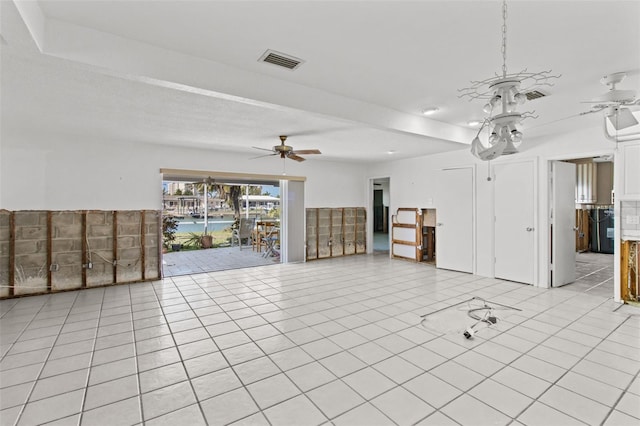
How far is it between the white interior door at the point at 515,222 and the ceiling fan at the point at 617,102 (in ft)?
7.68

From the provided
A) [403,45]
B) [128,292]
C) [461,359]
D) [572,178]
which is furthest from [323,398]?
[572,178]

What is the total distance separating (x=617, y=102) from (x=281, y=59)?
2.87 meters

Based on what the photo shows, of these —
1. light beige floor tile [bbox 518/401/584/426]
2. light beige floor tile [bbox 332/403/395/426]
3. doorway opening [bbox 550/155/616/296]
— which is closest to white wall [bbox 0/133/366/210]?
light beige floor tile [bbox 332/403/395/426]

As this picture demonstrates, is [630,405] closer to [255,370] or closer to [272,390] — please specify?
[272,390]

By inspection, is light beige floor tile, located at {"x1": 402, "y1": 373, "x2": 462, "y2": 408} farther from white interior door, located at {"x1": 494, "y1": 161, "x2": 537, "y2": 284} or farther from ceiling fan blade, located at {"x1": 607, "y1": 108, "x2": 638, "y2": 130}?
white interior door, located at {"x1": 494, "y1": 161, "x2": 537, "y2": 284}

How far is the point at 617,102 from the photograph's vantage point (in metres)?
2.58

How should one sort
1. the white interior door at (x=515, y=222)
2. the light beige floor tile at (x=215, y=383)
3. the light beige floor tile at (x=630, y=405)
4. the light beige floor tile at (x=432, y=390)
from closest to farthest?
the light beige floor tile at (x=630, y=405) → the light beige floor tile at (x=432, y=390) → the light beige floor tile at (x=215, y=383) → the white interior door at (x=515, y=222)

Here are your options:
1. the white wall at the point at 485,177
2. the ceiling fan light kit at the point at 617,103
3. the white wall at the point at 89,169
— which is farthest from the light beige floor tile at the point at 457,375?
the white wall at the point at 89,169

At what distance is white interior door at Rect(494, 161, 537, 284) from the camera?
5094mm

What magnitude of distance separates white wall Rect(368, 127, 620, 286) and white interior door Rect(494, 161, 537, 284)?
0.34 feet

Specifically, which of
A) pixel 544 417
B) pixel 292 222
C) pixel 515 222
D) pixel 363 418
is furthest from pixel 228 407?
pixel 292 222

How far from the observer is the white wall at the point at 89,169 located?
4613 millimetres

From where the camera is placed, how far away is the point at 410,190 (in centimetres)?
739

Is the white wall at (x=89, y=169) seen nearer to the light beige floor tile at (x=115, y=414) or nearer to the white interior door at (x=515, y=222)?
the light beige floor tile at (x=115, y=414)
